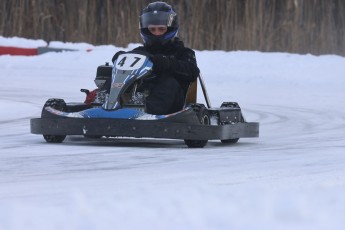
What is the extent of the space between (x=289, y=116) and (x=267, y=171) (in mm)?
6090

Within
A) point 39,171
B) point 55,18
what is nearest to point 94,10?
point 55,18

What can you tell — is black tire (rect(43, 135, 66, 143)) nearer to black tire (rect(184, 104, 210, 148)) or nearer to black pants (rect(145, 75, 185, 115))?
black pants (rect(145, 75, 185, 115))

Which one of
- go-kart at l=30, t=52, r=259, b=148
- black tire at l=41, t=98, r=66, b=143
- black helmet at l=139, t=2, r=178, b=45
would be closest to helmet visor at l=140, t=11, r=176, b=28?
black helmet at l=139, t=2, r=178, b=45

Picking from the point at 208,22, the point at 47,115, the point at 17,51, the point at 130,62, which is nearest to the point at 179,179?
the point at 130,62

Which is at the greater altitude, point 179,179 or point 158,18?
point 158,18

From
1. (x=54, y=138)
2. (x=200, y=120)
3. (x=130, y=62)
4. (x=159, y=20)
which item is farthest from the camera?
(x=159, y=20)

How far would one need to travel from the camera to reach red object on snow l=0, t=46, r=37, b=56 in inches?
805

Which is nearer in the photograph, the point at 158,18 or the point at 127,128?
A: the point at 127,128

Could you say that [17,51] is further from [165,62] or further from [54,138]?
[165,62]

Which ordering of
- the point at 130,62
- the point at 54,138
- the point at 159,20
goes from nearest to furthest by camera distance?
the point at 130,62 → the point at 54,138 → the point at 159,20

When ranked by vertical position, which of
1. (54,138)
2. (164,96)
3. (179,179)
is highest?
(164,96)

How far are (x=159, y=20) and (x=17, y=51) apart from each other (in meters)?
11.9

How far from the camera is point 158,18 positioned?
9023 millimetres

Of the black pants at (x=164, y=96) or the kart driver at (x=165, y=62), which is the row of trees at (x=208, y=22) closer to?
the kart driver at (x=165, y=62)
